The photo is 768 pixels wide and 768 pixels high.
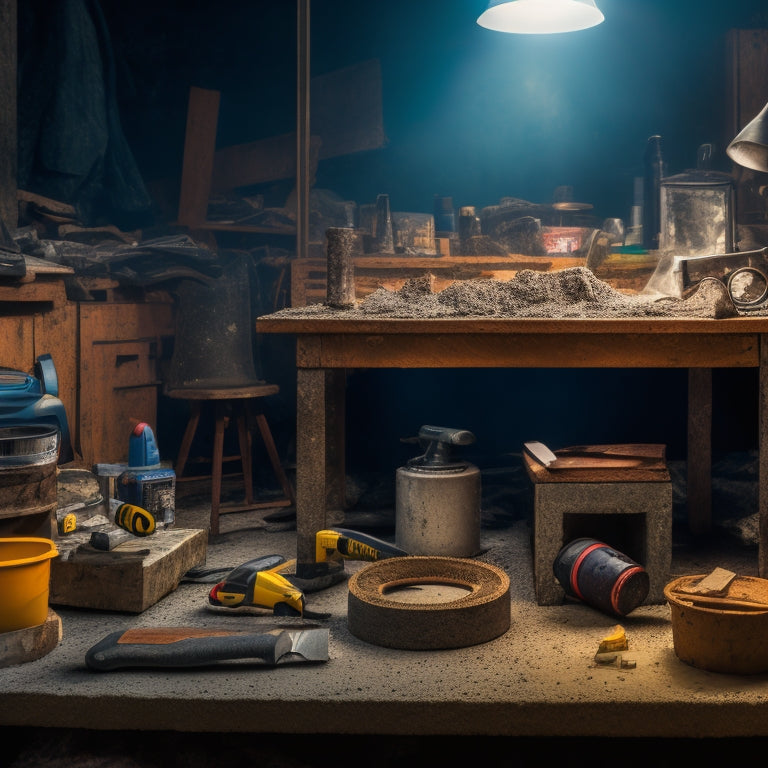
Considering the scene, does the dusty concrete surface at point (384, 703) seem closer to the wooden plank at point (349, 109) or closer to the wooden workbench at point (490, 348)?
the wooden workbench at point (490, 348)

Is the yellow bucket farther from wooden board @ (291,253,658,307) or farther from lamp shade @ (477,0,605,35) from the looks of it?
lamp shade @ (477,0,605,35)

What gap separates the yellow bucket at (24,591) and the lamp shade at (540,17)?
321 centimetres

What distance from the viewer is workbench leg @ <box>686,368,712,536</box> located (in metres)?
3.39

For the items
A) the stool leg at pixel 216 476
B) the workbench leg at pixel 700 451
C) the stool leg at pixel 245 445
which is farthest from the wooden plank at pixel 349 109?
the workbench leg at pixel 700 451

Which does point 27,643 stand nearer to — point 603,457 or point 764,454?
point 603,457

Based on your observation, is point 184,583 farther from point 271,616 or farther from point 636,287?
point 636,287

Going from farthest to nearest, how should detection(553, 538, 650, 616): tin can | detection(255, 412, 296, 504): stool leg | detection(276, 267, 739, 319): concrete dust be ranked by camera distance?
detection(255, 412, 296, 504): stool leg < detection(276, 267, 739, 319): concrete dust < detection(553, 538, 650, 616): tin can

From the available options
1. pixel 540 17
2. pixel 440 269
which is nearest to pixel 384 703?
pixel 440 269

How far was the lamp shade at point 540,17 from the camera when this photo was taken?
4141 millimetres

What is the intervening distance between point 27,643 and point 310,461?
960 millimetres

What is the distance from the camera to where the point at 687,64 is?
19.0 feet

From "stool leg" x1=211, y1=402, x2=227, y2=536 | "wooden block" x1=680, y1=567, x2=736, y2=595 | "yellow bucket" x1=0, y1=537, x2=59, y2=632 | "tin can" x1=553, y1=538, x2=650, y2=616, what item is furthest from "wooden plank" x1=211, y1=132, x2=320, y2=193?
"wooden block" x1=680, y1=567, x2=736, y2=595

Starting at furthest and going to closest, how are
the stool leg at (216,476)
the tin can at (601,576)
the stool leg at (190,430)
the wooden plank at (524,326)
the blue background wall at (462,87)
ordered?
1. the blue background wall at (462,87)
2. the stool leg at (190,430)
3. the stool leg at (216,476)
4. the wooden plank at (524,326)
5. the tin can at (601,576)

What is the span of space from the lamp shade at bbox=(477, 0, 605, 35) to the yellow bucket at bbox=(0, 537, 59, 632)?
321cm
